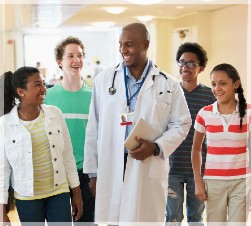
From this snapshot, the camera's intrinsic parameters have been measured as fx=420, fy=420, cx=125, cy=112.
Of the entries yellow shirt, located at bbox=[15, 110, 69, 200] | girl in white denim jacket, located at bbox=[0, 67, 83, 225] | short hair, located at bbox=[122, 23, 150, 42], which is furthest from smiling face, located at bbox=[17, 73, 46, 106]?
short hair, located at bbox=[122, 23, 150, 42]

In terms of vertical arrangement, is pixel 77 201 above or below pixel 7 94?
below

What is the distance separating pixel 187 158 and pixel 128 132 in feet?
2.25

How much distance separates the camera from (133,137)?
222cm

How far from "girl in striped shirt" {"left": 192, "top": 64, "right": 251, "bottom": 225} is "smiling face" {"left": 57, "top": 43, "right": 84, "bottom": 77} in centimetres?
88

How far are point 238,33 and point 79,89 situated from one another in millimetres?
5022

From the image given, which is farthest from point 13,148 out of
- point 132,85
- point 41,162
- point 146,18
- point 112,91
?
point 146,18

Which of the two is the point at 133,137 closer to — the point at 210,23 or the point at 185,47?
the point at 185,47

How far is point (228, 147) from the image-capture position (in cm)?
246

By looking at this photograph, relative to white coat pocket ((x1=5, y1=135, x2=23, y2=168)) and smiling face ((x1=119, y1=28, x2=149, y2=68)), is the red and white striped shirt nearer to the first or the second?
smiling face ((x1=119, y1=28, x2=149, y2=68))

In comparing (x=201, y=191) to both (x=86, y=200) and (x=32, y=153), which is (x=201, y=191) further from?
(x=32, y=153)

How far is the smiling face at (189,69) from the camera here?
2883mm

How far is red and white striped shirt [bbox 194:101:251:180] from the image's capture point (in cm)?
244

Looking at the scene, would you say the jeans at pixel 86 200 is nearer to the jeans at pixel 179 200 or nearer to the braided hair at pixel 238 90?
the jeans at pixel 179 200

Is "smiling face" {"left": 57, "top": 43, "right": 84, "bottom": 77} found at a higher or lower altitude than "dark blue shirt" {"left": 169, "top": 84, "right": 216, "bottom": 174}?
higher
